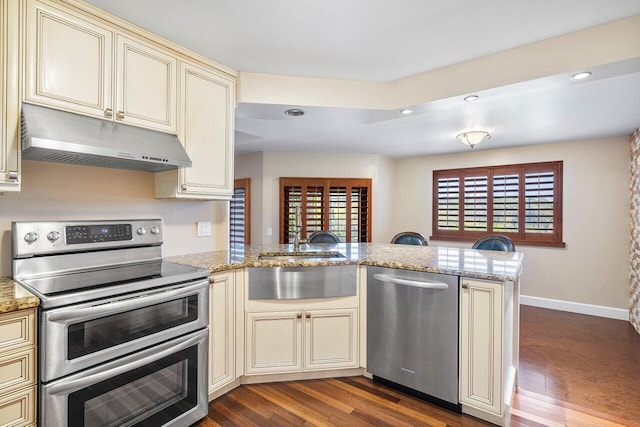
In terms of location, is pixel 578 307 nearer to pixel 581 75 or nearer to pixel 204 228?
pixel 581 75

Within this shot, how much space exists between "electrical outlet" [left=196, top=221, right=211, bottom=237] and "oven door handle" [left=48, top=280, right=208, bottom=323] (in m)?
0.88

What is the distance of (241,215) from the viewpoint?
5387 mm

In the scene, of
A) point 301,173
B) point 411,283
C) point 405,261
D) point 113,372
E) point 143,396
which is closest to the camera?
point 113,372

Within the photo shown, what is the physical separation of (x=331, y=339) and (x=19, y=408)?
1.66 m

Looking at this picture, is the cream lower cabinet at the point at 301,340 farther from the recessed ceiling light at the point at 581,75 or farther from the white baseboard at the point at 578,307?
the white baseboard at the point at 578,307

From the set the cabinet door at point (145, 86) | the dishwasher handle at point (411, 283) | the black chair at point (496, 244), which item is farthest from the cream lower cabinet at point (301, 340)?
the black chair at point (496, 244)

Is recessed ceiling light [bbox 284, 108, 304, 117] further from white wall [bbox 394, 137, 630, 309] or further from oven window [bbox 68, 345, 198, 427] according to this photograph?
white wall [bbox 394, 137, 630, 309]

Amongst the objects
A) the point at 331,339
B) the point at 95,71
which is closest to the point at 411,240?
the point at 331,339

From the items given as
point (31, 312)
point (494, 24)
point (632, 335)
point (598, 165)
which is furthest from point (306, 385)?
point (598, 165)

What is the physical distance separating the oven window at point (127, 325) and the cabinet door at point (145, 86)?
3.57 feet

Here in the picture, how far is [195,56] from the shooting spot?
7.30 ft

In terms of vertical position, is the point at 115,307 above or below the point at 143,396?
above

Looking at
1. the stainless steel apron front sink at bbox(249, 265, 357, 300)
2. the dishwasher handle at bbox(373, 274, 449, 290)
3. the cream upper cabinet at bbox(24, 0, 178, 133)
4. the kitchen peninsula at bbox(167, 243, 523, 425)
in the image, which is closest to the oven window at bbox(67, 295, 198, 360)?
the kitchen peninsula at bbox(167, 243, 523, 425)

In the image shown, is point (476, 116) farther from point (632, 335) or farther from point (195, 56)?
point (632, 335)
